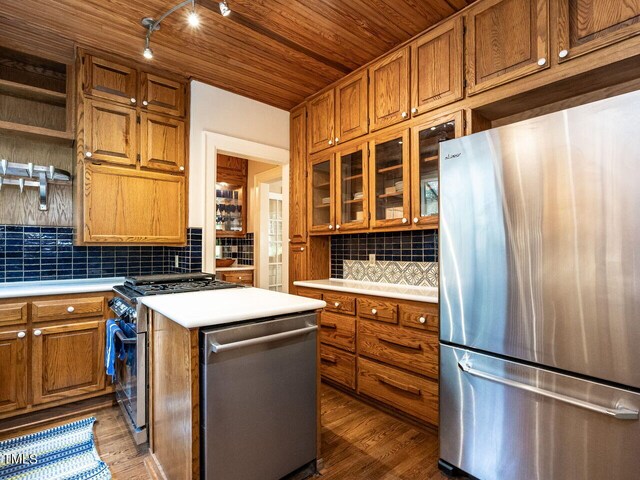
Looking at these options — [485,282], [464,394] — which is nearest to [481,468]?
[464,394]

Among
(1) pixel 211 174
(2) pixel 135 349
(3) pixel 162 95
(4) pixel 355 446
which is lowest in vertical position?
(4) pixel 355 446

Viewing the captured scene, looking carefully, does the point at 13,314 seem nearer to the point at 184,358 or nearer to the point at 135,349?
the point at 135,349

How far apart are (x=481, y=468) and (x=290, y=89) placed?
10.4 ft

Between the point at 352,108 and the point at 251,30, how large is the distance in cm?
100

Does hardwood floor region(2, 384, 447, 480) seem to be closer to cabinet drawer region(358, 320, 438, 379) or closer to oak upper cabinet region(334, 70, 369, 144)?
cabinet drawer region(358, 320, 438, 379)

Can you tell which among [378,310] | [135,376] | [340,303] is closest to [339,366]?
[340,303]

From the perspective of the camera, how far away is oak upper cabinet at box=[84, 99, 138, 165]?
2.56 meters

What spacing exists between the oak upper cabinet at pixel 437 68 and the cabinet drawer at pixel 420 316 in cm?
135

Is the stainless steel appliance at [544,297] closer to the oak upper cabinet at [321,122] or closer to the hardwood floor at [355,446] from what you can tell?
the hardwood floor at [355,446]

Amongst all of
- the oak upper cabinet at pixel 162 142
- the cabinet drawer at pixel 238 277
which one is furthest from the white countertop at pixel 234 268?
the oak upper cabinet at pixel 162 142

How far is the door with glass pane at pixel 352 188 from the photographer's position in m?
2.78

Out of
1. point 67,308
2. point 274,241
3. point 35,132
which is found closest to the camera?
point 67,308

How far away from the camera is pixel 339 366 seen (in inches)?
105

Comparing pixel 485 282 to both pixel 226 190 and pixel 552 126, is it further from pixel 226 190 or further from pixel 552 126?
pixel 226 190
